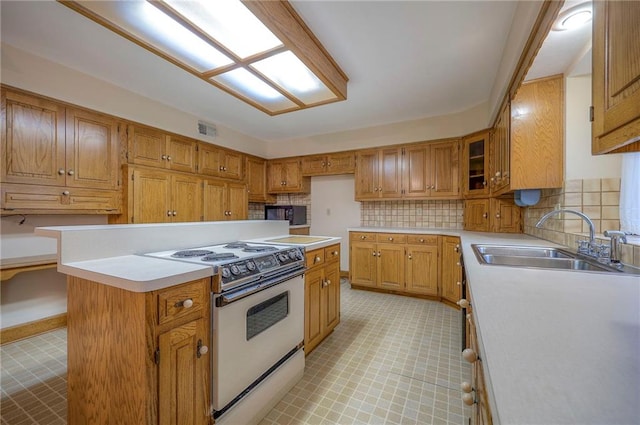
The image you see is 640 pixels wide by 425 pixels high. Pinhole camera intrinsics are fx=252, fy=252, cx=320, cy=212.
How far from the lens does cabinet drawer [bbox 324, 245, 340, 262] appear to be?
7.41 ft

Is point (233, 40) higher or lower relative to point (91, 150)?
higher

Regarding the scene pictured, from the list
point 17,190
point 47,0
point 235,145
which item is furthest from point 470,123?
point 17,190

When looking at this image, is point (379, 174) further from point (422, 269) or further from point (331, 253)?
point (331, 253)

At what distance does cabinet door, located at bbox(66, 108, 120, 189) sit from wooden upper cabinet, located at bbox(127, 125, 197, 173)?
18 cm

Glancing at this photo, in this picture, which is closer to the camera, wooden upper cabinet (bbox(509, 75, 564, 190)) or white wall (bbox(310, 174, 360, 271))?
wooden upper cabinet (bbox(509, 75, 564, 190))

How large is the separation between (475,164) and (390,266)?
5.65ft

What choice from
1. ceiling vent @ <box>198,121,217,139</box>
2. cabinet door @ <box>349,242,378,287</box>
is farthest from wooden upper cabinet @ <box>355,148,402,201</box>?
ceiling vent @ <box>198,121,217,139</box>

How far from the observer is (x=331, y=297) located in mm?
2361

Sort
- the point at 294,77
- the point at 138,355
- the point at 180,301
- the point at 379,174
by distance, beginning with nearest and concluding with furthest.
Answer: the point at 138,355 → the point at 180,301 → the point at 294,77 → the point at 379,174

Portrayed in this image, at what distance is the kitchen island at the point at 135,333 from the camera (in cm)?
100

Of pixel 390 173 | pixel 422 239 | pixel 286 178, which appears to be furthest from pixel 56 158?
pixel 422 239

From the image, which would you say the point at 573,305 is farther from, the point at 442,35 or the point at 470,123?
the point at 470,123

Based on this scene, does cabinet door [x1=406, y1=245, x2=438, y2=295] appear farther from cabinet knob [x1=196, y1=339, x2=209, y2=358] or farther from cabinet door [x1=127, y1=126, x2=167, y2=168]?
cabinet door [x1=127, y1=126, x2=167, y2=168]

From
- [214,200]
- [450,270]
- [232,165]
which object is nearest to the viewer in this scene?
[450,270]
